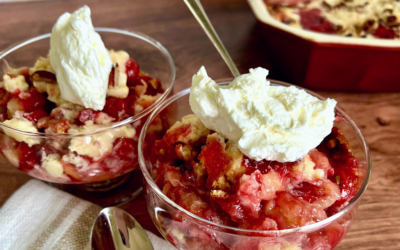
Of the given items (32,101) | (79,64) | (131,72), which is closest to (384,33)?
(131,72)

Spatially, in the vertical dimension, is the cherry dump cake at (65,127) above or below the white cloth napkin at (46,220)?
above

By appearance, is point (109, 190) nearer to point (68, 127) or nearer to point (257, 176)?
point (68, 127)

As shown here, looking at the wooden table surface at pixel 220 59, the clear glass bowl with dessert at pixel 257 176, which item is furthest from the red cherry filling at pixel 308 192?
the wooden table surface at pixel 220 59

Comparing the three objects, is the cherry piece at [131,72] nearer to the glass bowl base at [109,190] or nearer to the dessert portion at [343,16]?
the glass bowl base at [109,190]

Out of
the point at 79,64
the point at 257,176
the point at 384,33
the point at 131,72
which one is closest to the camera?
the point at 257,176

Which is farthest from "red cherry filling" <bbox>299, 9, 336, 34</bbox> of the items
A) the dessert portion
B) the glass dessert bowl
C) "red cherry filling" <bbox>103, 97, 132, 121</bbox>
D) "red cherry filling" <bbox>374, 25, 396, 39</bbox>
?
"red cherry filling" <bbox>103, 97, 132, 121</bbox>

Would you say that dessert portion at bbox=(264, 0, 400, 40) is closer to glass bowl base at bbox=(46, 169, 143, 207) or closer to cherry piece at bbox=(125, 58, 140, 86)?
cherry piece at bbox=(125, 58, 140, 86)
